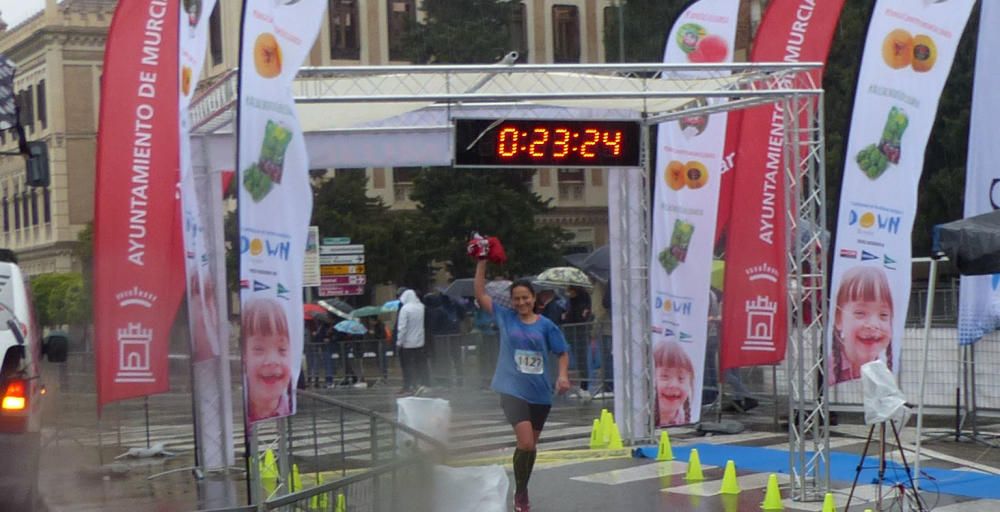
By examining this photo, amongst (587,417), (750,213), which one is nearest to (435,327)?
(587,417)

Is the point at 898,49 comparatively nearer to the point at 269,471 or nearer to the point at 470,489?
the point at 269,471

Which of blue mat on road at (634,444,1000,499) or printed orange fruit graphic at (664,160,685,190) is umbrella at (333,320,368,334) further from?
printed orange fruit graphic at (664,160,685,190)

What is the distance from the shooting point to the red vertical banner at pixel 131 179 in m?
13.5

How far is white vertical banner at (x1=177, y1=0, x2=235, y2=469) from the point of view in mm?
12891

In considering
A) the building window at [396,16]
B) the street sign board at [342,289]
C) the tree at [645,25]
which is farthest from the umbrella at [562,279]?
the building window at [396,16]

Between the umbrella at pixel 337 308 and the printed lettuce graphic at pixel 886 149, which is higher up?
the printed lettuce graphic at pixel 886 149

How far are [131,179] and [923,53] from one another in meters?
7.13

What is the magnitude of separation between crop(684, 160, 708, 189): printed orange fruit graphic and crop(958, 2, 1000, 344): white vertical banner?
271cm

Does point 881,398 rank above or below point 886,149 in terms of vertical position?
below

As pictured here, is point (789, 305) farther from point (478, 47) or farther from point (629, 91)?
point (478, 47)

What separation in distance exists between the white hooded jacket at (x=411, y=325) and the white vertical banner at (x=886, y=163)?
1264cm

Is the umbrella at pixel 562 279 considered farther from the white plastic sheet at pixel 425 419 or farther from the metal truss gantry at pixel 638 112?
the white plastic sheet at pixel 425 419

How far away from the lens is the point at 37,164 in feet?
49.6

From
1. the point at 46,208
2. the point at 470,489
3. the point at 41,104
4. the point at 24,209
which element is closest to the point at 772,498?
the point at 470,489
